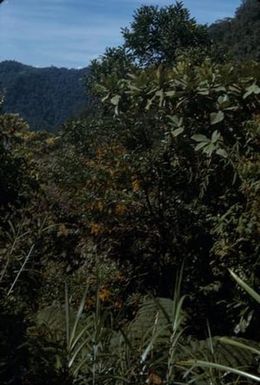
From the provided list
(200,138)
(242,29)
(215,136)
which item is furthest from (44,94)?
(215,136)

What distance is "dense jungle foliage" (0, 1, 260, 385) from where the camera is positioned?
2865 mm

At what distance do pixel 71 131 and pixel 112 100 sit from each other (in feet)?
29.1

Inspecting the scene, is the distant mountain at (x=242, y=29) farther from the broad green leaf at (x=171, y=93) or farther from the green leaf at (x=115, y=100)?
the broad green leaf at (x=171, y=93)

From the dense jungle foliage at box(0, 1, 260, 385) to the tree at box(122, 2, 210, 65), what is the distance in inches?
237

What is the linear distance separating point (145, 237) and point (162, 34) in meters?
8.57

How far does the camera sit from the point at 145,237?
6.61 m

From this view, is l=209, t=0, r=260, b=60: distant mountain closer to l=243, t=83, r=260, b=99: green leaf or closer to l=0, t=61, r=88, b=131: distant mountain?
l=243, t=83, r=260, b=99: green leaf

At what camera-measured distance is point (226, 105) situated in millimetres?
5168

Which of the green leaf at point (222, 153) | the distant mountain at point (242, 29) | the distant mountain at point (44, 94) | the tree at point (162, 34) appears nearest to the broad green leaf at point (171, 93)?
the green leaf at point (222, 153)

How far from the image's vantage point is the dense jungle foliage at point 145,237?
113 inches

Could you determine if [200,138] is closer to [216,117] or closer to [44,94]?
[216,117]

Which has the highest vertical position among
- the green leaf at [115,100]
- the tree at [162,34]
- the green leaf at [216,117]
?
the tree at [162,34]

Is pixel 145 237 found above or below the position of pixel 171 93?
below

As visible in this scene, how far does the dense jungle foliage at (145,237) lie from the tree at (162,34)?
603 centimetres
